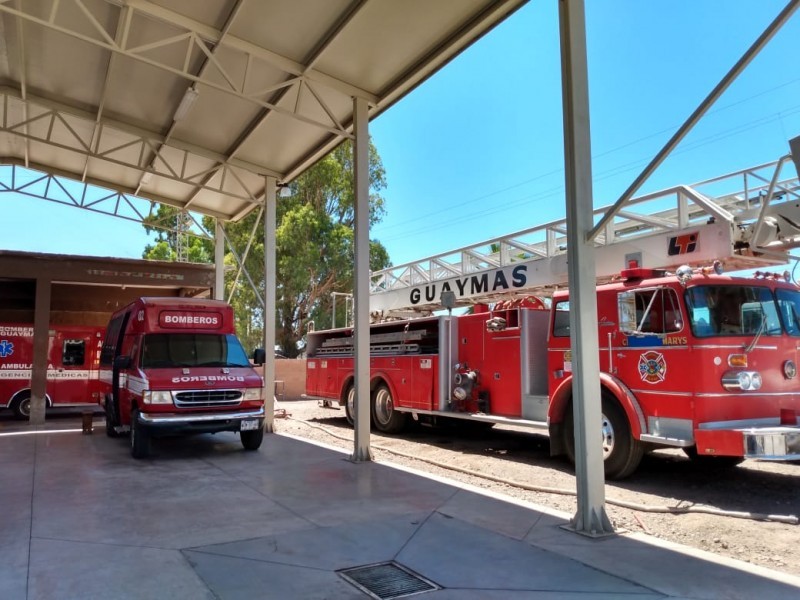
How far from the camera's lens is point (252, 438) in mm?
9797

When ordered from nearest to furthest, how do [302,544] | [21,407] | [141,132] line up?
[302,544] → [141,132] → [21,407]

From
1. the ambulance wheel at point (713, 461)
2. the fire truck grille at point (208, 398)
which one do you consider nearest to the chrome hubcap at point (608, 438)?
the ambulance wheel at point (713, 461)

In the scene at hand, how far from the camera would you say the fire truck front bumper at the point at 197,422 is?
872 cm

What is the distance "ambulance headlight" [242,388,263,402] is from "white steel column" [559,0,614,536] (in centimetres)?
564

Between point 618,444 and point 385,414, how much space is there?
6218 millimetres

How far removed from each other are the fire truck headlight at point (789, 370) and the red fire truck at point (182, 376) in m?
7.17

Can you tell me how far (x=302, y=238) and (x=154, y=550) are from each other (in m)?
21.7

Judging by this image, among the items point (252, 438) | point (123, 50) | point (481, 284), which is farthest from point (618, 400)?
point (123, 50)

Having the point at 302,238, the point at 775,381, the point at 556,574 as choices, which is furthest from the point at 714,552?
the point at 302,238

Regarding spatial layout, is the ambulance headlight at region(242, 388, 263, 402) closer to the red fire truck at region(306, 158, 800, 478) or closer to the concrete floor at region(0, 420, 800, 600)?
the concrete floor at region(0, 420, 800, 600)

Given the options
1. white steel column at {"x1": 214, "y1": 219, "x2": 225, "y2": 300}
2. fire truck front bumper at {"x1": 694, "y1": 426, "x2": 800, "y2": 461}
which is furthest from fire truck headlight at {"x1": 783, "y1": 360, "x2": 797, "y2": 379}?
white steel column at {"x1": 214, "y1": 219, "x2": 225, "y2": 300}

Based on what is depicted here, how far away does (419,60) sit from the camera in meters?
8.36

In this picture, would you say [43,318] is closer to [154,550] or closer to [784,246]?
[154,550]

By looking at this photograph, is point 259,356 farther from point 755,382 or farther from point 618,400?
point 755,382
